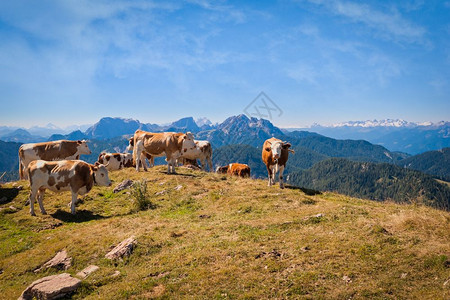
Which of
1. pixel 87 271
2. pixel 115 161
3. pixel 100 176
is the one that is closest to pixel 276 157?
pixel 100 176

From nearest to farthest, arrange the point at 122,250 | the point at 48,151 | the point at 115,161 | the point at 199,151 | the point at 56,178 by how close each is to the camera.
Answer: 1. the point at 122,250
2. the point at 56,178
3. the point at 48,151
4. the point at 199,151
5. the point at 115,161

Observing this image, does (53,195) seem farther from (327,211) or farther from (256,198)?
(327,211)

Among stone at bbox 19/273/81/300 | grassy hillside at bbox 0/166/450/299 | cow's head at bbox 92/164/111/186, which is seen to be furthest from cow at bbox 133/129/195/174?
stone at bbox 19/273/81/300

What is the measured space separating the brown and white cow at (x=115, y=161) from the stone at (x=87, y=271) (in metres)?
21.7

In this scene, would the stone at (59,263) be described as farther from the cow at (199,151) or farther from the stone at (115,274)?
the cow at (199,151)

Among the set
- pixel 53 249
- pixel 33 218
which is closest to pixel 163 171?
pixel 33 218

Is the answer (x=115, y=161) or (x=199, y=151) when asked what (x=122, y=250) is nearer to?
(x=199, y=151)

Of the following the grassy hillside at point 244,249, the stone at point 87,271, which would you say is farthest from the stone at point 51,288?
the stone at point 87,271

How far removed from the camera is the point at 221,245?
8852 mm

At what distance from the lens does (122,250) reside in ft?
30.0

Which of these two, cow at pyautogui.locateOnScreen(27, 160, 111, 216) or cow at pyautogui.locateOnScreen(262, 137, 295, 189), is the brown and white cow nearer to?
cow at pyautogui.locateOnScreen(27, 160, 111, 216)

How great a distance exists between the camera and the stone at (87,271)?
8231 mm

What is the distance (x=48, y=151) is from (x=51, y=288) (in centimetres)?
1779

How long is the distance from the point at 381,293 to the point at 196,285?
4.45m
